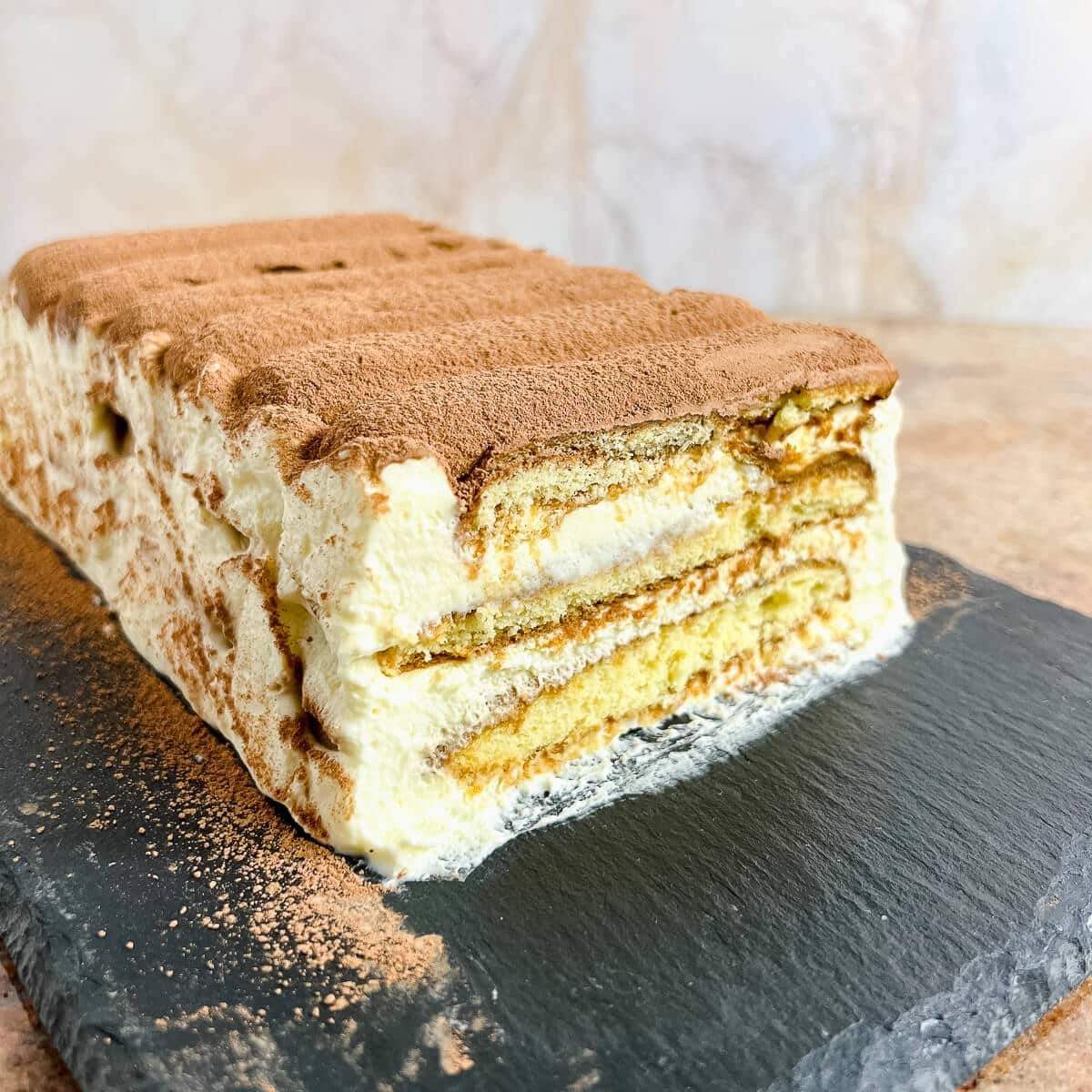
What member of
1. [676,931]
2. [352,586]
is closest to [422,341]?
[352,586]

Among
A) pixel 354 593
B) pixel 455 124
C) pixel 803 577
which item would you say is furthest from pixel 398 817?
pixel 455 124

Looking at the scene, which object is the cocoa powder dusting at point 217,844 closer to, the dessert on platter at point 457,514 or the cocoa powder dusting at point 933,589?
the dessert on platter at point 457,514

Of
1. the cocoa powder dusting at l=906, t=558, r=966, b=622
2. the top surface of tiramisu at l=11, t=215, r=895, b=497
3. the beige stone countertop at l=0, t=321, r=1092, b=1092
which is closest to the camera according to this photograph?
the beige stone countertop at l=0, t=321, r=1092, b=1092

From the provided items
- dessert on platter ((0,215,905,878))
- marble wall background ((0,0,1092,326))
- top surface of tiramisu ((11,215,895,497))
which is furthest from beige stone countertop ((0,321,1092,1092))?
top surface of tiramisu ((11,215,895,497))

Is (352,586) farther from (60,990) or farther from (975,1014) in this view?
(975,1014)

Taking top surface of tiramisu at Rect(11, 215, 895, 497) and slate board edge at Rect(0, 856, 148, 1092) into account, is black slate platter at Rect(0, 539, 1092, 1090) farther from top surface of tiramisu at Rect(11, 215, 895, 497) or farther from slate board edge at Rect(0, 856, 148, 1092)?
top surface of tiramisu at Rect(11, 215, 895, 497)
